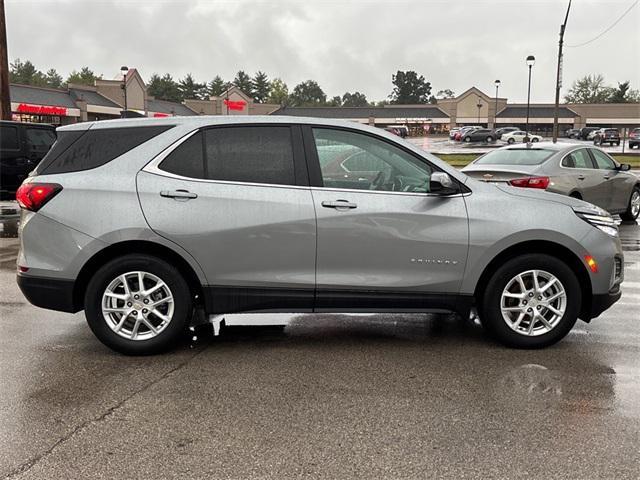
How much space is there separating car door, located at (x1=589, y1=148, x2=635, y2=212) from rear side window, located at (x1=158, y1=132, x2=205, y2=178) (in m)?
9.02

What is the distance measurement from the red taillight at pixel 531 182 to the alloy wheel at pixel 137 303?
645cm

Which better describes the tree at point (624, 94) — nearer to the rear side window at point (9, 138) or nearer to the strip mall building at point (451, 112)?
the strip mall building at point (451, 112)

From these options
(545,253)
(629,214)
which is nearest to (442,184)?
(545,253)

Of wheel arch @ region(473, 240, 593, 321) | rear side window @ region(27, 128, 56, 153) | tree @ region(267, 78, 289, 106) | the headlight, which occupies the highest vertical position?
tree @ region(267, 78, 289, 106)

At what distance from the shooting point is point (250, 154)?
482 cm

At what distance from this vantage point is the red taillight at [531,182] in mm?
9531

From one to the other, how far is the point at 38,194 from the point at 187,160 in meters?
1.15

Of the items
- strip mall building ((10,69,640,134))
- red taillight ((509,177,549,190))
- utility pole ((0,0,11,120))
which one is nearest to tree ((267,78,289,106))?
strip mall building ((10,69,640,134))

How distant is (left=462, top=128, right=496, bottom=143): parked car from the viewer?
214 ft

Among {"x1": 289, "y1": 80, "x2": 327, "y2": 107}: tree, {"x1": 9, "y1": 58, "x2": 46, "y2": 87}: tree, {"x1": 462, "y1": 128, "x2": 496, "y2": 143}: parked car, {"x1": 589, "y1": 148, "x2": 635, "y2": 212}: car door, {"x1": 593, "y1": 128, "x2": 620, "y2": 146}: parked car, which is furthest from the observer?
{"x1": 289, "y1": 80, "x2": 327, "y2": 107}: tree

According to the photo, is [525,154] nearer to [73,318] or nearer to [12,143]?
[73,318]

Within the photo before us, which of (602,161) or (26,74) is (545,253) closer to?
(602,161)

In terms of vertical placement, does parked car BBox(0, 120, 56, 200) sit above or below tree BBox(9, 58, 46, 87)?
below

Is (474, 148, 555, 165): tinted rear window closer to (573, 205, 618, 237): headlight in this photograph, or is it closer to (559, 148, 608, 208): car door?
(559, 148, 608, 208): car door
